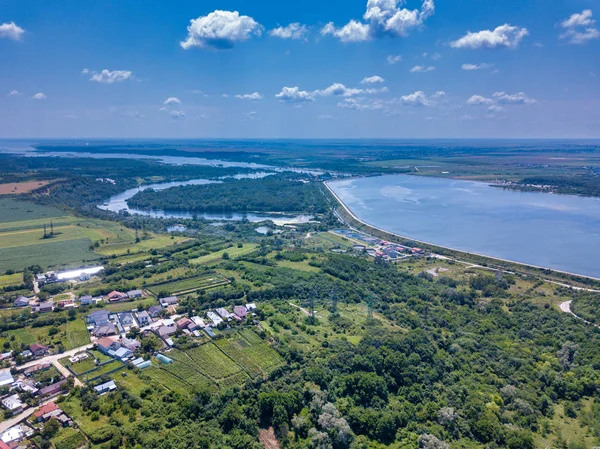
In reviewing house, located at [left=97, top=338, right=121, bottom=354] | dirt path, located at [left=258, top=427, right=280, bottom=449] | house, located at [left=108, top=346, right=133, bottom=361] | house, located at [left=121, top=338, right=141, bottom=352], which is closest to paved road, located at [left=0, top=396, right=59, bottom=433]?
house, located at [left=108, top=346, right=133, bottom=361]

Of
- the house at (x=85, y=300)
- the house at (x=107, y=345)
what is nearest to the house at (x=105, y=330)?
the house at (x=107, y=345)

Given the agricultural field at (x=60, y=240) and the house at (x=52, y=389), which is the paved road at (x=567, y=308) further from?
A: the agricultural field at (x=60, y=240)

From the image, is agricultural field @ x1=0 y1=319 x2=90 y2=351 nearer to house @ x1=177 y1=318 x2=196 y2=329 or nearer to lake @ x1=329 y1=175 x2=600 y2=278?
house @ x1=177 y1=318 x2=196 y2=329

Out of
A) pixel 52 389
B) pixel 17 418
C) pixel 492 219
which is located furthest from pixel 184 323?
pixel 492 219

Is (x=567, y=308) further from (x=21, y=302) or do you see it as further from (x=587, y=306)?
(x=21, y=302)

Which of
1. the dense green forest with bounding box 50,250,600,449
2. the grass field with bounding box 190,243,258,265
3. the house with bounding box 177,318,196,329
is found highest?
the grass field with bounding box 190,243,258,265

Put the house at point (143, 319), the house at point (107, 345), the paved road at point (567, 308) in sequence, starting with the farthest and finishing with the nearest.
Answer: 1. the paved road at point (567, 308)
2. the house at point (143, 319)
3. the house at point (107, 345)
